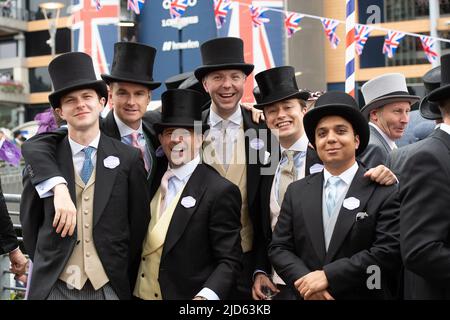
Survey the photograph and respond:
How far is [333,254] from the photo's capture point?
2775mm

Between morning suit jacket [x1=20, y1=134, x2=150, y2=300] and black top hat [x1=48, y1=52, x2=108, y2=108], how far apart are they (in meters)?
A: 0.24

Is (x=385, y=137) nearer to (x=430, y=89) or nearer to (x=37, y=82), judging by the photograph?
(x=430, y=89)

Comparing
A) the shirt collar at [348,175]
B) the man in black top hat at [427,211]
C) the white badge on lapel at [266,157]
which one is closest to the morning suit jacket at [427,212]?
the man in black top hat at [427,211]

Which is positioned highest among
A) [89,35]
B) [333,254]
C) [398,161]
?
[89,35]

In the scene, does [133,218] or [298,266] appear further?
[133,218]

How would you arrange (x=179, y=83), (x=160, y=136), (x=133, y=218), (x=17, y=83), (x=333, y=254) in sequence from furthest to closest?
(x=17, y=83) → (x=179, y=83) → (x=160, y=136) → (x=133, y=218) → (x=333, y=254)

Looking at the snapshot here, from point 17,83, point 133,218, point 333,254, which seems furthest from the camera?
point 17,83

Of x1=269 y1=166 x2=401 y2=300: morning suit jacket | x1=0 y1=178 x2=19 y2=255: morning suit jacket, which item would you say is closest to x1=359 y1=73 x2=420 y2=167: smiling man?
x1=269 y1=166 x2=401 y2=300: morning suit jacket

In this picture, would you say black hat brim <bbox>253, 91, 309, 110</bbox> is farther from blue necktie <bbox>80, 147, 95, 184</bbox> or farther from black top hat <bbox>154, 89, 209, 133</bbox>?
→ blue necktie <bbox>80, 147, 95, 184</bbox>

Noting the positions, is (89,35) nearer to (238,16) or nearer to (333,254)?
(238,16)

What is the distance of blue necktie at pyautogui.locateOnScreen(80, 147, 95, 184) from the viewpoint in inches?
118

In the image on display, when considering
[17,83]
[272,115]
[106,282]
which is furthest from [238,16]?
[17,83]

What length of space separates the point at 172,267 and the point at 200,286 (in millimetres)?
172

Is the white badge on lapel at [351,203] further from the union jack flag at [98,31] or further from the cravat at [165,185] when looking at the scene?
the union jack flag at [98,31]
